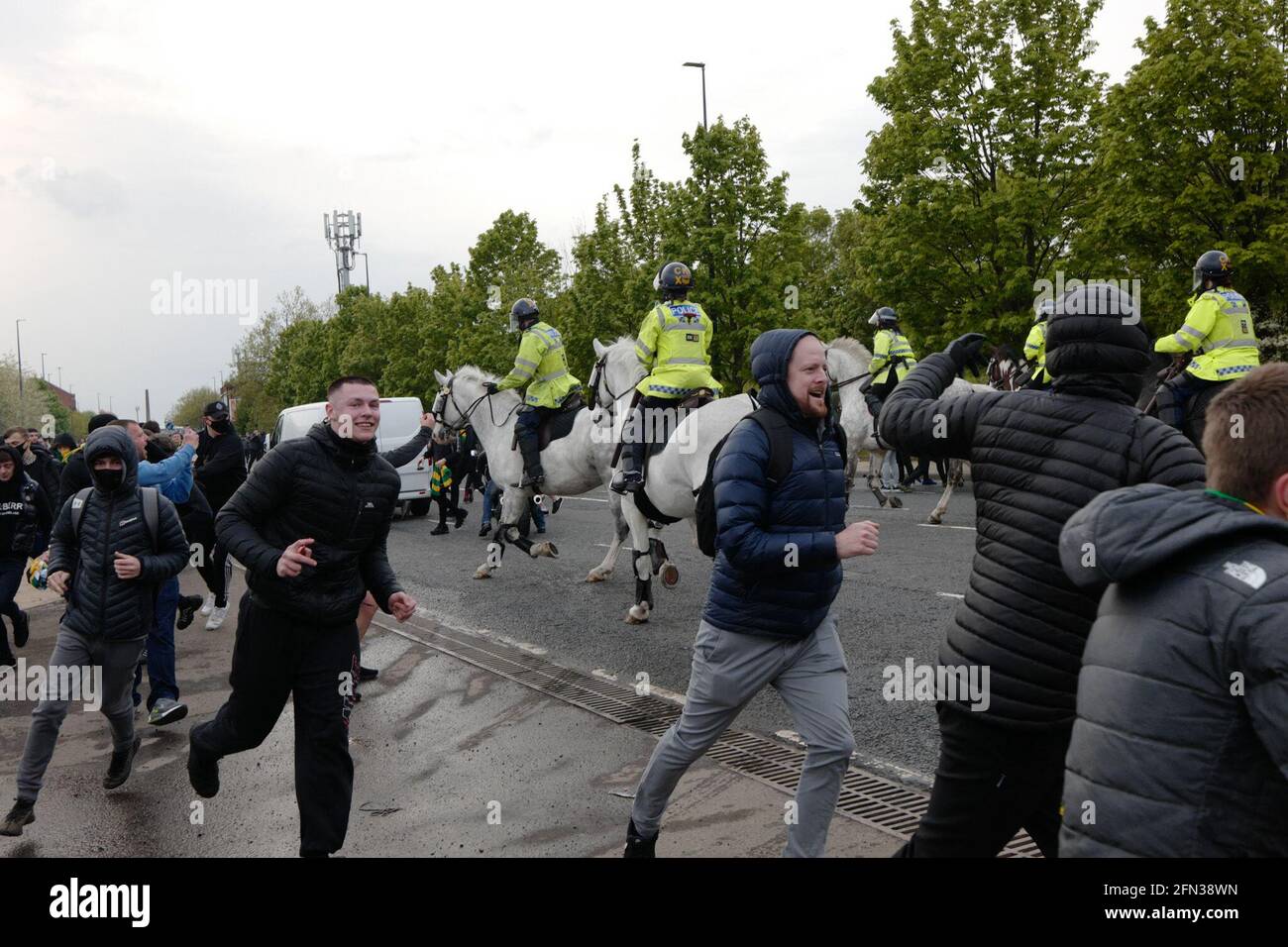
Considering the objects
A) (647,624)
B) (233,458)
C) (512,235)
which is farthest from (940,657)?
(512,235)

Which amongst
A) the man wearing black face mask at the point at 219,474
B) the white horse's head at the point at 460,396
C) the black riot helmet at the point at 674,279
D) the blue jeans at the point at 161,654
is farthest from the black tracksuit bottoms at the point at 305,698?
the white horse's head at the point at 460,396

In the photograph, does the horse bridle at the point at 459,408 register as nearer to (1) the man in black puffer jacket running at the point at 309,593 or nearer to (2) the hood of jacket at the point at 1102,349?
(1) the man in black puffer jacket running at the point at 309,593

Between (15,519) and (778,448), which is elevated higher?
(778,448)

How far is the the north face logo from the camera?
6.45 feet

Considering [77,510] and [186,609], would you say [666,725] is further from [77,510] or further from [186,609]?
[186,609]

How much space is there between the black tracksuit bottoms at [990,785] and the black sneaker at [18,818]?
4.34m

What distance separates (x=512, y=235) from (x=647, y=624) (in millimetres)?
38303

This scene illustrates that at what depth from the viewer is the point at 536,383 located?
1179 centimetres

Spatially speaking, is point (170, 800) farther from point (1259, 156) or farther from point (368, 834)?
point (1259, 156)

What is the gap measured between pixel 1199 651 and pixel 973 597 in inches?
48.2

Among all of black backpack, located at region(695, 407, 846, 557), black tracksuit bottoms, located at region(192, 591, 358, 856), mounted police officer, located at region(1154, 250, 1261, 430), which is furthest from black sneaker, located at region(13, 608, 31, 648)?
mounted police officer, located at region(1154, 250, 1261, 430)

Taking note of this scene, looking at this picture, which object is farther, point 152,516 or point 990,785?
point 152,516

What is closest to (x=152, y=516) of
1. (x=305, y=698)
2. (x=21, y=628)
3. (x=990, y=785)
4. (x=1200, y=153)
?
(x=305, y=698)

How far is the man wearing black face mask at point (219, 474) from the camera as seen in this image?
34.2 feet
